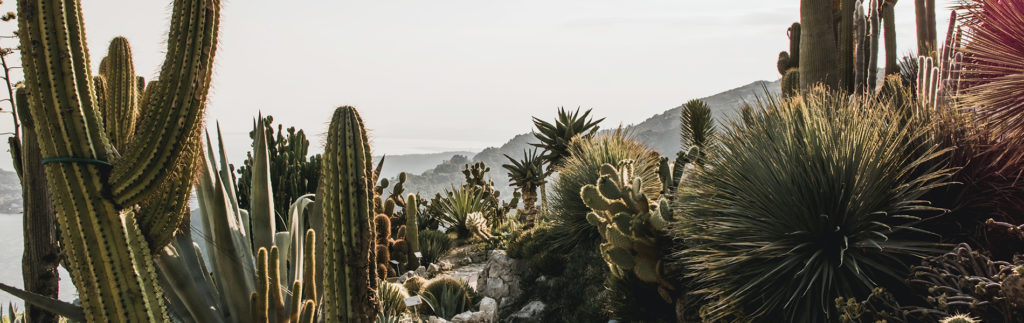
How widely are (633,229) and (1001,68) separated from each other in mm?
2696

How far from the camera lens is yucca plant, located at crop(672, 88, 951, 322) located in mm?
3699

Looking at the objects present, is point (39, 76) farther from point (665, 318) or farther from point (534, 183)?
point (534, 183)

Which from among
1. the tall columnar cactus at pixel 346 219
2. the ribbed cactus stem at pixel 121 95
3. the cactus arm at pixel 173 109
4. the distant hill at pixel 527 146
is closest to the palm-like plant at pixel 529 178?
the distant hill at pixel 527 146

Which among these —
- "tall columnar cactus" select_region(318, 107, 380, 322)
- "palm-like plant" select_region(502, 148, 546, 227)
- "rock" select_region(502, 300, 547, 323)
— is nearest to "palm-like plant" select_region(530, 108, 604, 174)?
"palm-like plant" select_region(502, 148, 546, 227)

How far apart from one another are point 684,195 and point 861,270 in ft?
4.39

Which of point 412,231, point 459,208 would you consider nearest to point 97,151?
point 412,231

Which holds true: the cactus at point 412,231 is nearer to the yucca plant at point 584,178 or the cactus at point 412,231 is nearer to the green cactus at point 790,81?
the yucca plant at point 584,178

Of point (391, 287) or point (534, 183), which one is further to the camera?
point (534, 183)

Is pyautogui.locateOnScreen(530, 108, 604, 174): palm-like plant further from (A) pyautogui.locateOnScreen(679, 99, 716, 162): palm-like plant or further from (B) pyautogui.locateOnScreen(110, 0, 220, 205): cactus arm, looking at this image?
(B) pyautogui.locateOnScreen(110, 0, 220, 205): cactus arm

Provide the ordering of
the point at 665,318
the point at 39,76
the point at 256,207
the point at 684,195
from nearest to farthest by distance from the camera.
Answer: the point at 39,76, the point at 256,207, the point at 684,195, the point at 665,318

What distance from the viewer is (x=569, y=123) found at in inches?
438

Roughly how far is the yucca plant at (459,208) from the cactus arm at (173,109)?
7.36 metres

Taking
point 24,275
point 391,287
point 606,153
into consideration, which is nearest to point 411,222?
point 391,287

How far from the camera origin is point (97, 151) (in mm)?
2811
